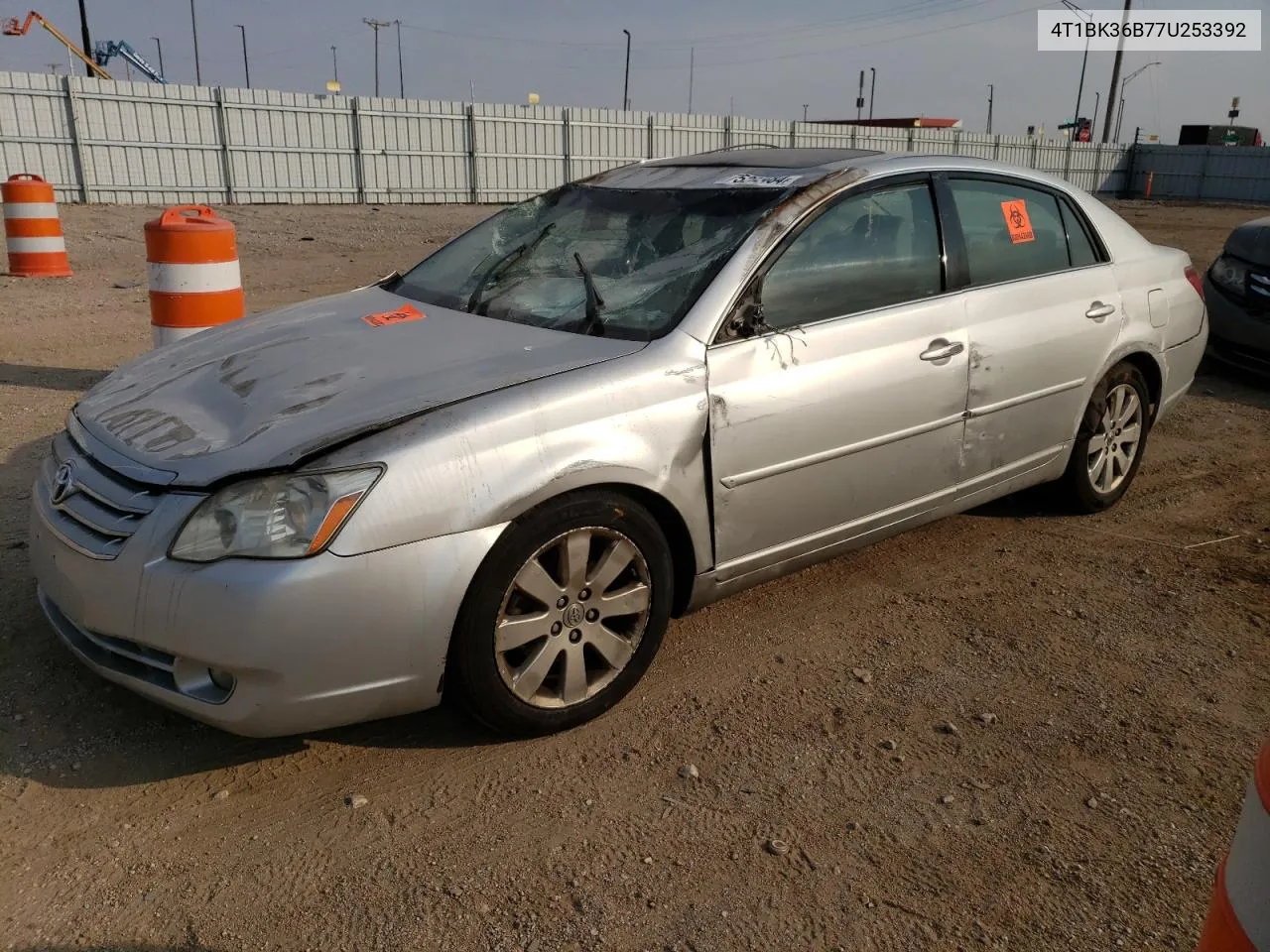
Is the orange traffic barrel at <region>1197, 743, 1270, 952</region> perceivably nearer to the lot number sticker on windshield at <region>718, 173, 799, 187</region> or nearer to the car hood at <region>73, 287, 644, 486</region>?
the car hood at <region>73, 287, 644, 486</region>

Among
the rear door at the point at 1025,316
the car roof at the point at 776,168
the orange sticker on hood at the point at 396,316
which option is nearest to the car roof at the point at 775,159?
the car roof at the point at 776,168

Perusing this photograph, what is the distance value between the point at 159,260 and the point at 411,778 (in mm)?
4244

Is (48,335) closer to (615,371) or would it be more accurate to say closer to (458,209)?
(615,371)

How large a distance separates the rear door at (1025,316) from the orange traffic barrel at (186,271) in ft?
13.2

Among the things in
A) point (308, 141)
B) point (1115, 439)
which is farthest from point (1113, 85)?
point (1115, 439)

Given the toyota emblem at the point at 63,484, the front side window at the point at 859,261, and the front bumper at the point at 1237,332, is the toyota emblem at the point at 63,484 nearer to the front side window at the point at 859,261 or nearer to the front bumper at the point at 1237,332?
the front side window at the point at 859,261

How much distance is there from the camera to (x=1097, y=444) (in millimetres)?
4586

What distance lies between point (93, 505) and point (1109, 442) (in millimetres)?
4080

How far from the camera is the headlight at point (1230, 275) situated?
7.51 m

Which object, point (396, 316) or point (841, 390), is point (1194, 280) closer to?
point (841, 390)

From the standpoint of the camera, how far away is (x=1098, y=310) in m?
4.35

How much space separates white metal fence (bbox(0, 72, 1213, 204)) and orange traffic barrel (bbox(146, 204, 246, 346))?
16227mm

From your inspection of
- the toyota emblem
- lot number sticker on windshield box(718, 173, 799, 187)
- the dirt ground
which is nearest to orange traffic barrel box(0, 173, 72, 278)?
the dirt ground

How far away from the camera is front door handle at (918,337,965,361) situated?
3639 mm
